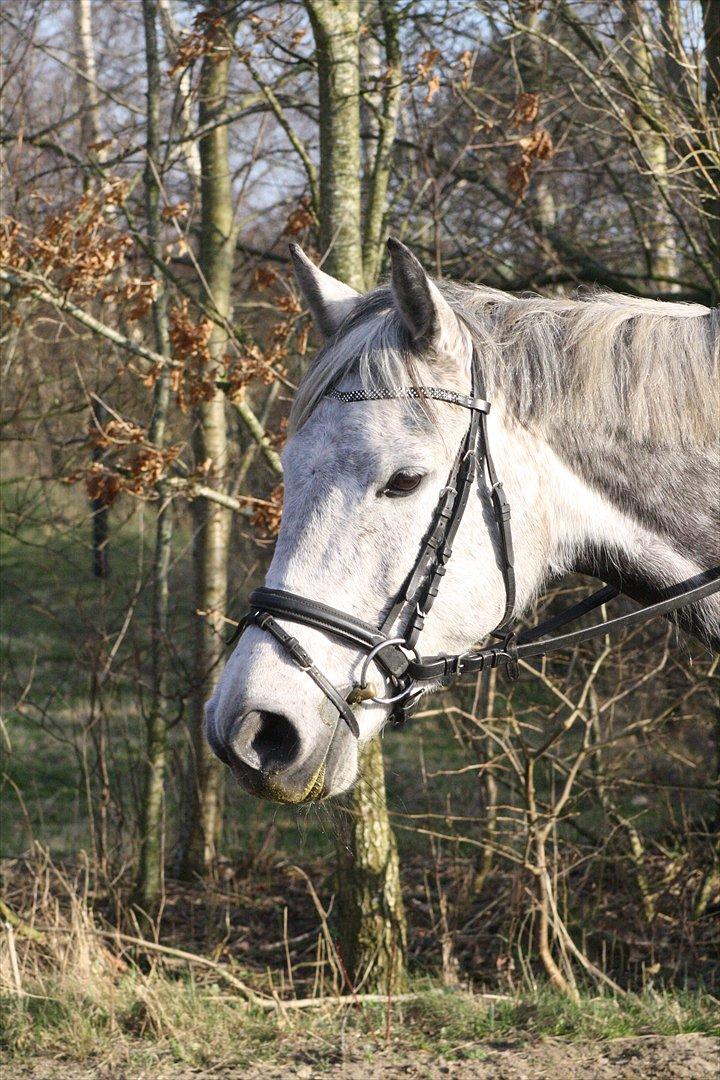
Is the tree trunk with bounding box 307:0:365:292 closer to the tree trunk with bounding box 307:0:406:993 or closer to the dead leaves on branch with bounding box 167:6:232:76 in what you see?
the tree trunk with bounding box 307:0:406:993

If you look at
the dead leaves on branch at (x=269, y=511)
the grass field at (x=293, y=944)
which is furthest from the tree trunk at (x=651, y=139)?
the grass field at (x=293, y=944)

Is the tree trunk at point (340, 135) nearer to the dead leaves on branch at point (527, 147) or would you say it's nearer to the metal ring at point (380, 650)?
the dead leaves on branch at point (527, 147)

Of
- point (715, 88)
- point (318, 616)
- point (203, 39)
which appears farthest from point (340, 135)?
point (318, 616)

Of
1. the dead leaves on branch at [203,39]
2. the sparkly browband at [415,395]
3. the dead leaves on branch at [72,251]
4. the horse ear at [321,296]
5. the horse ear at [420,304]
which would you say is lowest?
the sparkly browband at [415,395]

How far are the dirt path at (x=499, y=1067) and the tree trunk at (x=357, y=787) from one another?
97 cm

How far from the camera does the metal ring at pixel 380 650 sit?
7.22ft

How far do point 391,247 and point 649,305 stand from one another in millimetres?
873

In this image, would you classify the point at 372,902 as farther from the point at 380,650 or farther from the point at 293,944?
the point at 380,650

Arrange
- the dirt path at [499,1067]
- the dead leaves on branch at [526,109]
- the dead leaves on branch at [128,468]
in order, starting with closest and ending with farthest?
the dirt path at [499,1067] → the dead leaves on branch at [128,468] → the dead leaves on branch at [526,109]

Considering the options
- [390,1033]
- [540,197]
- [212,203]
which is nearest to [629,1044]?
[390,1033]

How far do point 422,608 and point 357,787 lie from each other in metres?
2.75

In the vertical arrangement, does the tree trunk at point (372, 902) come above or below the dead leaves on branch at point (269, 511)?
below

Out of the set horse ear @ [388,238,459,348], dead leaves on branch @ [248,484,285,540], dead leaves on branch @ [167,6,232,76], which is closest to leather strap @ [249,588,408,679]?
horse ear @ [388,238,459,348]

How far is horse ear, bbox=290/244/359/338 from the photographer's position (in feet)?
9.09
